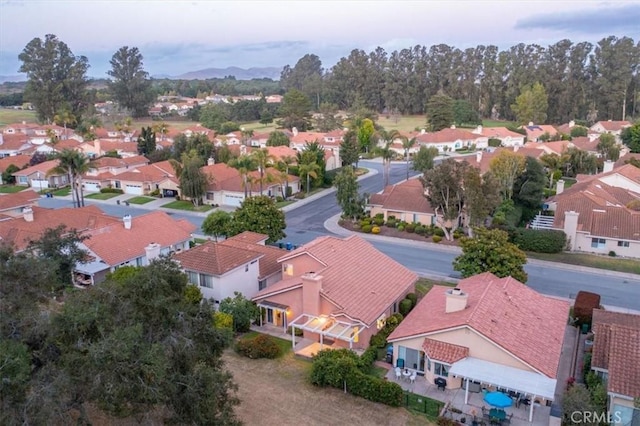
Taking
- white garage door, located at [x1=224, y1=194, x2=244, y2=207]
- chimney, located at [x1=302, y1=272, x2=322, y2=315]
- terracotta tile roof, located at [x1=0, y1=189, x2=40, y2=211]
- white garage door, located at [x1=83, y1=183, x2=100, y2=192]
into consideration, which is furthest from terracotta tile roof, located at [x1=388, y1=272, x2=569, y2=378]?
white garage door, located at [x1=83, y1=183, x2=100, y2=192]

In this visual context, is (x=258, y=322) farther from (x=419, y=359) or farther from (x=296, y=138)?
(x=296, y=138)

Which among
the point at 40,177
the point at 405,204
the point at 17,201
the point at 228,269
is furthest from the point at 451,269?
the point at 40,177

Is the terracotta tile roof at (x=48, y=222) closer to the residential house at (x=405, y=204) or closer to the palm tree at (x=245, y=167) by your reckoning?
the palm tree at (x=245, y=167)

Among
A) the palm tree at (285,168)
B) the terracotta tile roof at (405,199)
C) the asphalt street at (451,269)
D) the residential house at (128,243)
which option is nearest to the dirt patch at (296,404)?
the residential house at (128,243)

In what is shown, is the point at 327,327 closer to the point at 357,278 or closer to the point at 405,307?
the point at 357,278

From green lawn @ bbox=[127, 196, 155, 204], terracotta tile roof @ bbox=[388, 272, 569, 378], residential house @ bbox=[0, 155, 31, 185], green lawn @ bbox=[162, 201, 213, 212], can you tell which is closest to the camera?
terracotta tile roof @ bbox=[388, 272, 569, 378]

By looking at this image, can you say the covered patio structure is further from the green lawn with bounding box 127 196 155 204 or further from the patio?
the green lawn with bounding box 127 196 155 204
